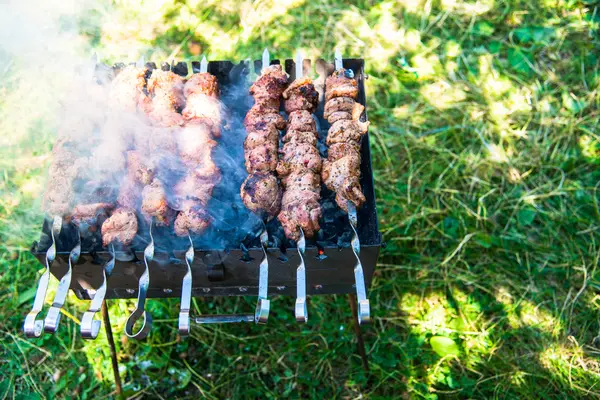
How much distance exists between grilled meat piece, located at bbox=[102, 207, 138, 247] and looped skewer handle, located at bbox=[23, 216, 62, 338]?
0.22 meters

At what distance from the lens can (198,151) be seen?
104 inches

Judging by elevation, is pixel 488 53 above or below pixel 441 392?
above

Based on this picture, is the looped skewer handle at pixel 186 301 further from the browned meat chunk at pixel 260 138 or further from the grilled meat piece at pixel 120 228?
the browned meat chunk at pixel 260 138

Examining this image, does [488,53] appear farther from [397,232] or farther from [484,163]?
[397,232]

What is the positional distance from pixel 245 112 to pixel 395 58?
7.67 ft

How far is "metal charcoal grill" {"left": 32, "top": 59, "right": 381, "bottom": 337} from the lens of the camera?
2262 millimetres

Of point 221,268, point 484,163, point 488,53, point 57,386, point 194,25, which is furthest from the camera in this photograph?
point 194,25

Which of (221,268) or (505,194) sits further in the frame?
(505,194)

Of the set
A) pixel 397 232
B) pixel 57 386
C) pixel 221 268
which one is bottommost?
→ pixel 57 386

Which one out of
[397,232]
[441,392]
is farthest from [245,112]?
[441,392]

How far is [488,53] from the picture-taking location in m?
4.75

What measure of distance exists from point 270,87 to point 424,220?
171cm

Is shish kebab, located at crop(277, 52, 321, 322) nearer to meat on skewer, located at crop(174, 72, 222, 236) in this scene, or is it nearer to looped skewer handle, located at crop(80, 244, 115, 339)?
meat on skewer, located at crop(174, 72, 222, 236)

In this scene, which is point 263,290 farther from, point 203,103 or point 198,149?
point 203,103
